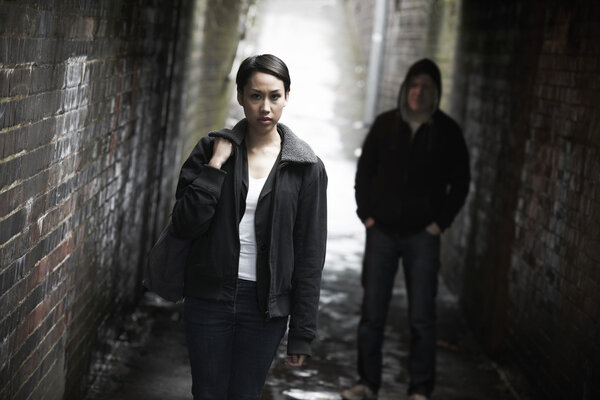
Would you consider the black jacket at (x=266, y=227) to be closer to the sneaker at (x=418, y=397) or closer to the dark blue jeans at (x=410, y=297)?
the dark blue jeans at (x=410, y=297)

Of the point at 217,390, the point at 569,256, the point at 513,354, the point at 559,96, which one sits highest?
the point at 559,96

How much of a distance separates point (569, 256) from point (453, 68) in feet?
14.7

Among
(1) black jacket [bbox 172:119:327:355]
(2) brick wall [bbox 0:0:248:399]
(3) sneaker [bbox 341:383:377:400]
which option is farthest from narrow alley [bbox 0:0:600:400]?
(1) black jacket [bbox 172:119:327:355]

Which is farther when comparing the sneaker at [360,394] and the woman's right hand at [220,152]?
the sneaker at [360,394]

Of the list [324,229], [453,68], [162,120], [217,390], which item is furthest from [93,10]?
[453,68]

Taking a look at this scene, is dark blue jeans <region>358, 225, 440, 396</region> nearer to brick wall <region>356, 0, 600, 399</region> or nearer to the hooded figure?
the hooded figure

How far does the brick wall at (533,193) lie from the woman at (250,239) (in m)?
1.91

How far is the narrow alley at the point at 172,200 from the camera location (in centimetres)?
338

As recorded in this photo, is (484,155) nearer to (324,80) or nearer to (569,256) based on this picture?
(569,256)

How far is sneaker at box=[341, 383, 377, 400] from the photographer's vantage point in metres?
5.38

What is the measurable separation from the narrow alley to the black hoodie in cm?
65

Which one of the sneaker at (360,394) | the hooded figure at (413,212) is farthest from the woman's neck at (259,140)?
the sneaker at (360,394)

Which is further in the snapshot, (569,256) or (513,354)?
(513,354)

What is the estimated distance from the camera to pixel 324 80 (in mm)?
22156
